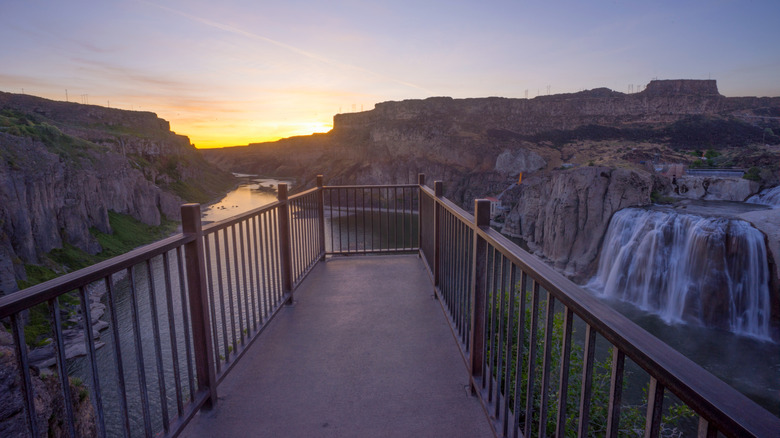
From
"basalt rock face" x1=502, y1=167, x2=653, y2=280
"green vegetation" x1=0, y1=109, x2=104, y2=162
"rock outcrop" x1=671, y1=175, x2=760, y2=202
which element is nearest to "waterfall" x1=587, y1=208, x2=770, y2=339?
"basalt rock face" x1=502, y1=167, x2=653, y2=280

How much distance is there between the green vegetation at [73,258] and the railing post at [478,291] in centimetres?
2039

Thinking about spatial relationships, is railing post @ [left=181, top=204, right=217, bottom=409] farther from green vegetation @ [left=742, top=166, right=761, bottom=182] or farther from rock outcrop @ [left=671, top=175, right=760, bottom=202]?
green vegetation @ [left=742, top=166, right=761, bottom=182]

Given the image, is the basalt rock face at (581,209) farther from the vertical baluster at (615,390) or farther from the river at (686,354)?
the vertical baluster at (615,390)

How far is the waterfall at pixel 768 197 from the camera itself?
24.0 m

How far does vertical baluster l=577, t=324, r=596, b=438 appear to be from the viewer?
1179 mm

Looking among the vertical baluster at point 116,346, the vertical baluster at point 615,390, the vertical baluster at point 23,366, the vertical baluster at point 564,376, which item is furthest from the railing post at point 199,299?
the vertical baluster at point 615,390

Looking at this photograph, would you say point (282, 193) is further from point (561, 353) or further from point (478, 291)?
point (561, 353)

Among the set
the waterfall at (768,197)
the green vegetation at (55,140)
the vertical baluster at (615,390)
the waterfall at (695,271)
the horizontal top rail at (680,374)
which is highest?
the green vegetation at (55,140)

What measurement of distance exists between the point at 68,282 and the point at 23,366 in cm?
31

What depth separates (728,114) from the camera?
5894 cm

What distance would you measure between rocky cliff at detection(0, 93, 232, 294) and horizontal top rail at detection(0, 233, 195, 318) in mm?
27896

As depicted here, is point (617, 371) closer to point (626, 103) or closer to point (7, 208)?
point (7, 208)

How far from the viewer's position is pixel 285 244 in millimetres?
4395

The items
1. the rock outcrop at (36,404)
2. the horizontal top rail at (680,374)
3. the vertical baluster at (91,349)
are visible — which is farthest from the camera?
the rock outcrop at (36,404)
